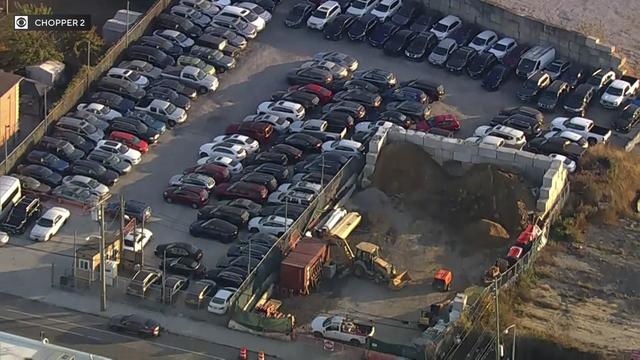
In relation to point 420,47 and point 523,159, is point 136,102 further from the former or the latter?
point 523,159

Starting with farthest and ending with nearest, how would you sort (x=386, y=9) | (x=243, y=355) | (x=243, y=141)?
1. (x=386, y=9)
2. (x=243, y=141)
3. (x=243, y=355)

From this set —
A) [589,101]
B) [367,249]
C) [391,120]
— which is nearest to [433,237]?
[367,249]

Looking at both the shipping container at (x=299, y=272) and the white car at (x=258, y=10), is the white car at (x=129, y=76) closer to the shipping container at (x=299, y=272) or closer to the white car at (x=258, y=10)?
the white car at (x=258, y=10)

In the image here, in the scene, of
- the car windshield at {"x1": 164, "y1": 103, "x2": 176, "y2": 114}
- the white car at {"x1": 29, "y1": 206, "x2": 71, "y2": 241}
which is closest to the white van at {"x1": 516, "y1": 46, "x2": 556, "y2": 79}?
the car windshield at {"x1": 164, "y1": 103, "x2": 176, "y2": 114}

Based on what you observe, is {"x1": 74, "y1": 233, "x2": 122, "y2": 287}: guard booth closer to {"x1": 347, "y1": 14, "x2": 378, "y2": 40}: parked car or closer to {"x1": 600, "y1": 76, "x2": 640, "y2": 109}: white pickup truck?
{"x1": 347, "y1": 14, "x2": 378, "y2": 40}: parked car

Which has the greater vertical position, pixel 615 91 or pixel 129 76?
pixel 615 91

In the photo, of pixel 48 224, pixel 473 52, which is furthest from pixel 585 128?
pixel 48 224

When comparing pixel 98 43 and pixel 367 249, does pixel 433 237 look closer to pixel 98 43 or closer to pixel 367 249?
pixel 367 249

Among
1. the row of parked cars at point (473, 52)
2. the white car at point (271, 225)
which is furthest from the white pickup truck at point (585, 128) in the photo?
the white car at point (271, 225)
